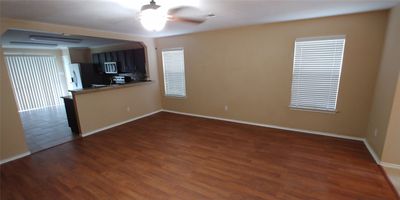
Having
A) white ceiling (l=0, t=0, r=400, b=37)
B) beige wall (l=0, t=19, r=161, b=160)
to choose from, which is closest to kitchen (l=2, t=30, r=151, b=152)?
beige wall (l=0, t=19, r=161, b=160)

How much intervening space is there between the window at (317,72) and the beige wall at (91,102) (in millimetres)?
3938

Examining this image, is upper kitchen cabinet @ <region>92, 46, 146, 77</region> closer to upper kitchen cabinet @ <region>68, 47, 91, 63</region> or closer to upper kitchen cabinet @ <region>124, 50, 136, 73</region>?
upper kitchen cabinet @ <region>124, 50, 136, 73</region>

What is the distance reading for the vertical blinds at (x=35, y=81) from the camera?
6360 mm

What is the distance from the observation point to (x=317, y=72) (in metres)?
3.48

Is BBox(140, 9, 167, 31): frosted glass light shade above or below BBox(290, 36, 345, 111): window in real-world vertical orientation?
above

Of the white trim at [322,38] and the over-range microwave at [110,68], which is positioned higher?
the white trim at [322,38]

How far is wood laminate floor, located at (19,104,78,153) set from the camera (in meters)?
3.73

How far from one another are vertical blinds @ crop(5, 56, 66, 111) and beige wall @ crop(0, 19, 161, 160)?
14.0 feet

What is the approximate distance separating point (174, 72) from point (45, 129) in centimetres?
361

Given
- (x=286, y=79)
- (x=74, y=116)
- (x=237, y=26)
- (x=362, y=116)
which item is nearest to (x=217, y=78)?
(x=237, y=26)

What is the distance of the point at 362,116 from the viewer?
10.8ft

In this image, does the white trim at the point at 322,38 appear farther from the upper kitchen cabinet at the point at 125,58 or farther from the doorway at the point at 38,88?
the doorway at the point at 38,88

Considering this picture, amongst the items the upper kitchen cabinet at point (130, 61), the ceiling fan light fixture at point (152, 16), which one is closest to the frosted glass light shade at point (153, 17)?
the ceiling fan light fixture at point (152, 16)

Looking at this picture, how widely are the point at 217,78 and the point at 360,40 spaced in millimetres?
2848
